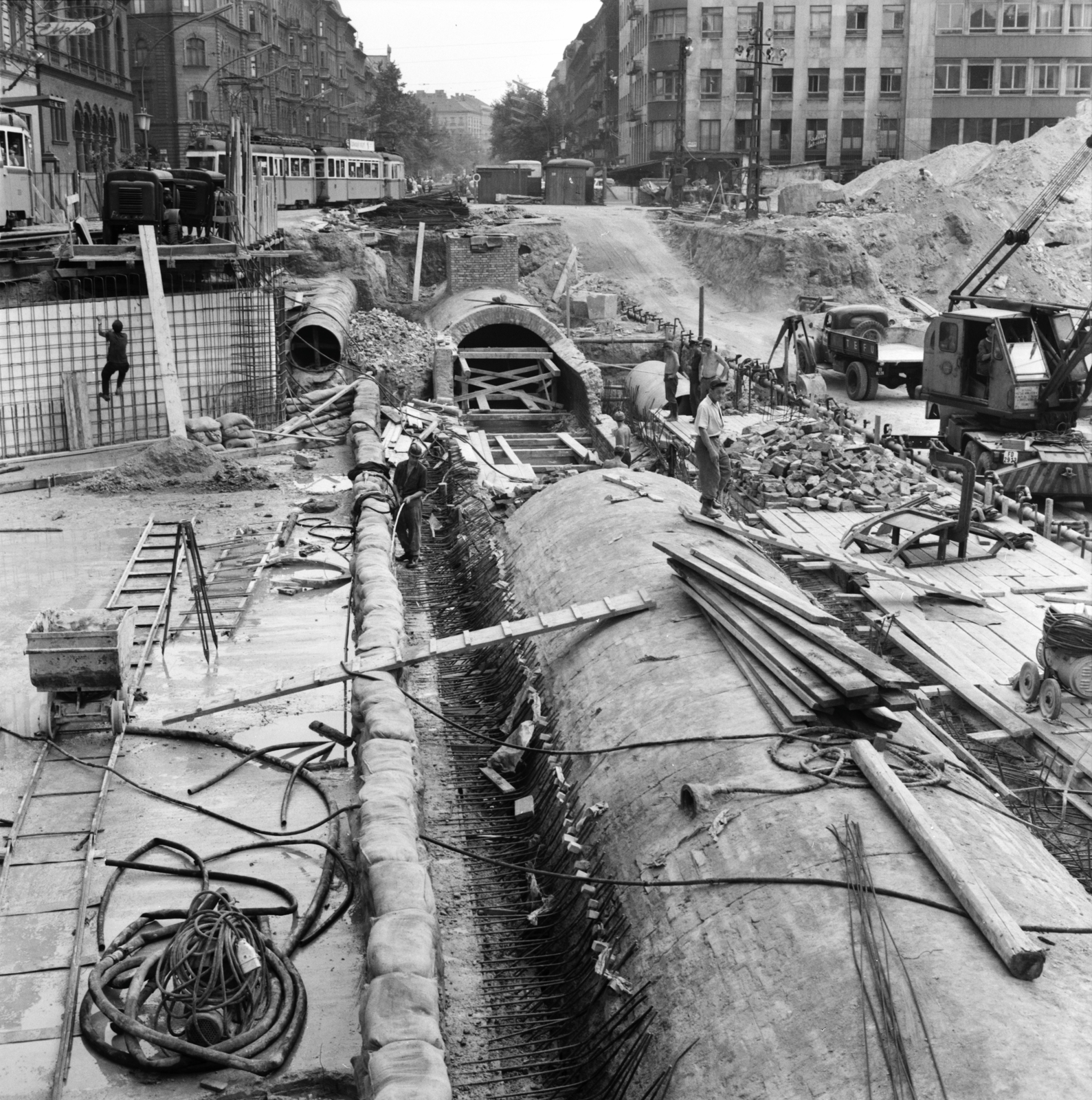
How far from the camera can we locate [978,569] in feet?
45.3

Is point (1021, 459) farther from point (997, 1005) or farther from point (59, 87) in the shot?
point (59, 87)

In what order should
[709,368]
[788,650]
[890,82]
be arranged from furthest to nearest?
[890,82] < [709,368] < [788,650]

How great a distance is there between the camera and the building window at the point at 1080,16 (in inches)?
2223

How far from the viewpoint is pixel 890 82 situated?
2376 inches

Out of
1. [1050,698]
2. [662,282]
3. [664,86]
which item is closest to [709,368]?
[1050,698]

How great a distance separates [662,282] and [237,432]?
2428 centimetres

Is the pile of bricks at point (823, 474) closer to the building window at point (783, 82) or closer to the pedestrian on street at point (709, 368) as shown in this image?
the pedestrian on street at point (709, 368)

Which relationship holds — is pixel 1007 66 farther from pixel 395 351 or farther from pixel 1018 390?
pixel 1018 390

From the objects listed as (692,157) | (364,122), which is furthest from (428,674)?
(364,122)

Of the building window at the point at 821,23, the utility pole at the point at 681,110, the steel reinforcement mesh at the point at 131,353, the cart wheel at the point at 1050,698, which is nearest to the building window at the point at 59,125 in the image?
the utility pole at the point at 681,110

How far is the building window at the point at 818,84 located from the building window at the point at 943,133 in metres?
5.10

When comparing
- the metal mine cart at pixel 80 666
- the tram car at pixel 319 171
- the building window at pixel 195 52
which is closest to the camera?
the metal mine cart at pixel 80 666

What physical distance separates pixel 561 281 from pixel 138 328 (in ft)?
61.8

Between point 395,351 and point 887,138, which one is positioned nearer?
point 395,351
